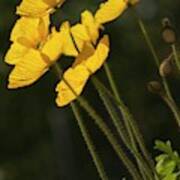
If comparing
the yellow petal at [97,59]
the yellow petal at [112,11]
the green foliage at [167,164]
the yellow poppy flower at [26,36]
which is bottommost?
the green foliage at [167,164]

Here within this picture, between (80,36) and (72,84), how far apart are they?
0.05 m

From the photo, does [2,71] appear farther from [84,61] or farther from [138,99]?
[84,61]

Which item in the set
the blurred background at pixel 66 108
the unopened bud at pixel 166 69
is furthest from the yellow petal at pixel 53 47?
the blurred background at pixel 66 108

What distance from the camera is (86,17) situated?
1.07 metres

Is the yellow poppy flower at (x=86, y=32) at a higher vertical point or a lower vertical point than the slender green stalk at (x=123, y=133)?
higher

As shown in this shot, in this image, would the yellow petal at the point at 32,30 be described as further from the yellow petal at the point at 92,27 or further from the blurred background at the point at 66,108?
the blurred background at the point at 66,108

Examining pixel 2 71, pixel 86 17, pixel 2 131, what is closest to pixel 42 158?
pixel 2 131

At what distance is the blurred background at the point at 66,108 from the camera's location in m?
7.30

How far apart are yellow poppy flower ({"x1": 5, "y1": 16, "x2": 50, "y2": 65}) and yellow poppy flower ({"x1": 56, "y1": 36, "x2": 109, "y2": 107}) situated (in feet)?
0.15

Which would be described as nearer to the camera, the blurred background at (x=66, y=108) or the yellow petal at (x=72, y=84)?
the yellow petal at (x=72, y=84)

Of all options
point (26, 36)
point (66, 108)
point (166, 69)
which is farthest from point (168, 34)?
point (66, 108)

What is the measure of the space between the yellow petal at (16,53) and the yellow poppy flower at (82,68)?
5 centimetres

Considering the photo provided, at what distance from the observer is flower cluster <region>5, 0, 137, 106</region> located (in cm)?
101

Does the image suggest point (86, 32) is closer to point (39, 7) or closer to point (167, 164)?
point (39, 7)
